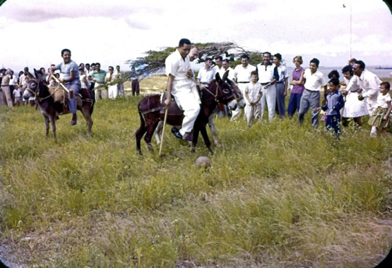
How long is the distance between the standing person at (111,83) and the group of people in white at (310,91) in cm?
804

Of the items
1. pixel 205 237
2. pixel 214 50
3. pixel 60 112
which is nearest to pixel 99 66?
pixel 214 50

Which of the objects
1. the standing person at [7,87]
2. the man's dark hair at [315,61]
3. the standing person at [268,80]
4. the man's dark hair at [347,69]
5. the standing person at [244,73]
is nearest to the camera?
the man's dark hair at [347,69]

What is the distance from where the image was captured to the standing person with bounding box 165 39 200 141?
757 cm

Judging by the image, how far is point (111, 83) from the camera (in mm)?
16891

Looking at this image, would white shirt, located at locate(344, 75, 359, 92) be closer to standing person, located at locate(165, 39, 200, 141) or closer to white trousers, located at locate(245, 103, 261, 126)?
white trousers, located at locate(245, 103, 261, 126)

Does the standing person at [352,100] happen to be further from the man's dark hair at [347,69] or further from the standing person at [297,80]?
the standing person at [297,80]

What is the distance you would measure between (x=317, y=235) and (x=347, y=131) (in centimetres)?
402

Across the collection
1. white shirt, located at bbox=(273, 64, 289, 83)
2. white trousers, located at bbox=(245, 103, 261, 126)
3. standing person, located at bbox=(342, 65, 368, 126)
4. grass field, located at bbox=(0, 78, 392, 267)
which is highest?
white shirt, located at bbox=(273, 64, 289, 83)

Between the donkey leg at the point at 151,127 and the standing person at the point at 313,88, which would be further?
the standing person at the point at 313,88

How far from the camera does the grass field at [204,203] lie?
4.00 m

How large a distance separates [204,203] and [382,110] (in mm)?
4560

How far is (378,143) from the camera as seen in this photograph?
7000 millimetres

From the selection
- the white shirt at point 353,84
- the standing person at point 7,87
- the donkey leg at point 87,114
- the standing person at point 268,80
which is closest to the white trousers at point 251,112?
the standing person at point 268,80

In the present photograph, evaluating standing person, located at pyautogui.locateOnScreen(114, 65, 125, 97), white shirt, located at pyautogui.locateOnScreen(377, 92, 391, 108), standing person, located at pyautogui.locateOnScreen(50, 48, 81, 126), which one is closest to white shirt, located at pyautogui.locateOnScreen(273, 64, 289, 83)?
white shirt, located at pyautogui.locateOnScreen(377, 92, 391, 108)
